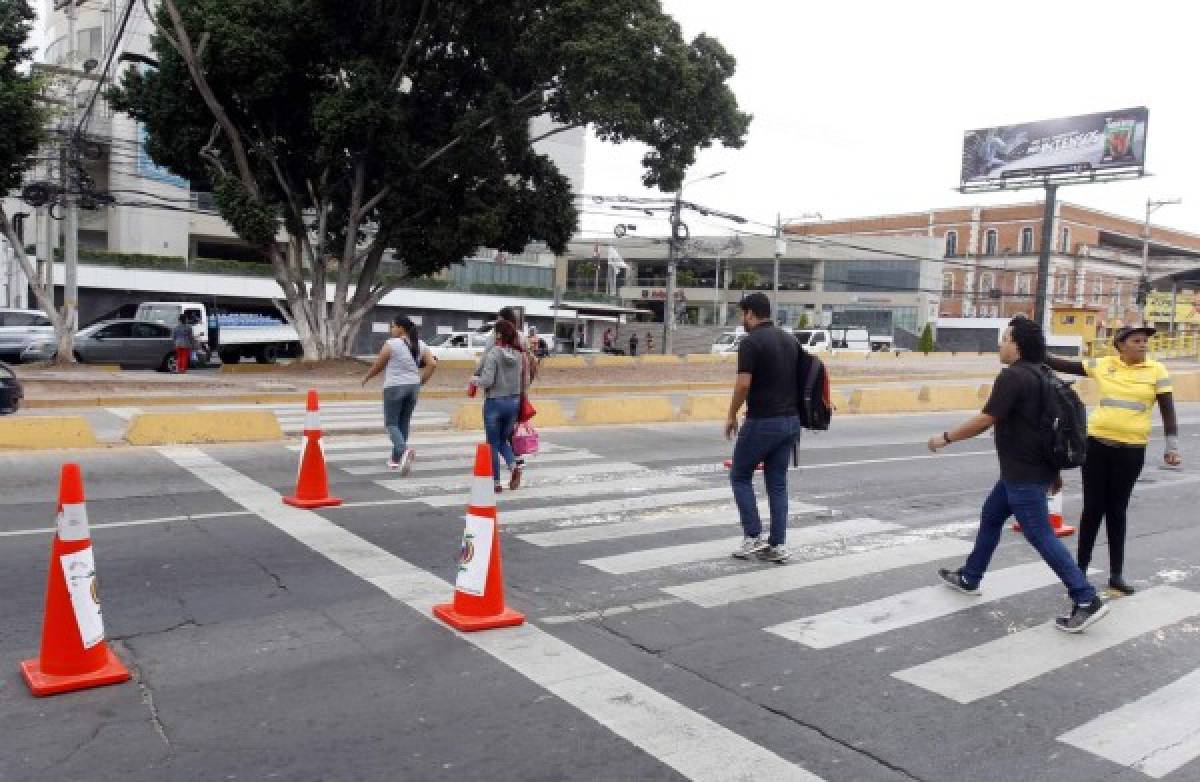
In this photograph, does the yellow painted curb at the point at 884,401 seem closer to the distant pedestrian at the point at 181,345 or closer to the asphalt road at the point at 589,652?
the asphalt road at the point at 589,652

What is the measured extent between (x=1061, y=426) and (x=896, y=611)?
4.83 feet

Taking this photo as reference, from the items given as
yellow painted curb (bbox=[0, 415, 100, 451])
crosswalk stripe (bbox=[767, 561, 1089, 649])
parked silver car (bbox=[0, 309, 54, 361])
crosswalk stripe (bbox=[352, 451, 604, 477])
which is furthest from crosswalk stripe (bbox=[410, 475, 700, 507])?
parked silver car (bbox=[0, 309, 54, 361])

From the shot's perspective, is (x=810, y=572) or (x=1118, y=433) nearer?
(x=1118, y=433)

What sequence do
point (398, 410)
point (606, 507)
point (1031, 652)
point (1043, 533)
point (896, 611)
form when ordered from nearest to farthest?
point (1031, 652) → point (1043, 533) → point (896, 611) → point (606, 507) → point (398, 410)

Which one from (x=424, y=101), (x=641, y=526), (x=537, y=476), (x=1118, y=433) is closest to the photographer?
(x=1118, y=433)

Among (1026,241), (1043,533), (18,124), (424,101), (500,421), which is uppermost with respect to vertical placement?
(1026,241)

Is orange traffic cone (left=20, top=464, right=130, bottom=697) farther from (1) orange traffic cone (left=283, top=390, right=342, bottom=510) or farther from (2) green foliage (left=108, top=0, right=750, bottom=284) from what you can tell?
(2) green foliage (left=108, top=0, right=750, bottom=284)

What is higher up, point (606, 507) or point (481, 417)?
point (481, 417)

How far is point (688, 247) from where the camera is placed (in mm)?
76500

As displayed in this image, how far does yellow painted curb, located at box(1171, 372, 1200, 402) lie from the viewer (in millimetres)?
29422

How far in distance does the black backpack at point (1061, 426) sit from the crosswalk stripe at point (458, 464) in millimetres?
5995

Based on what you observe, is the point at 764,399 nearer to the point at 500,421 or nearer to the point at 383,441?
the point at 500,421

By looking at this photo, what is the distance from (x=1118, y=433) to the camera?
633 centimetres

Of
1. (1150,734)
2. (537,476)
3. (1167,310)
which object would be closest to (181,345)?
(537,476)
